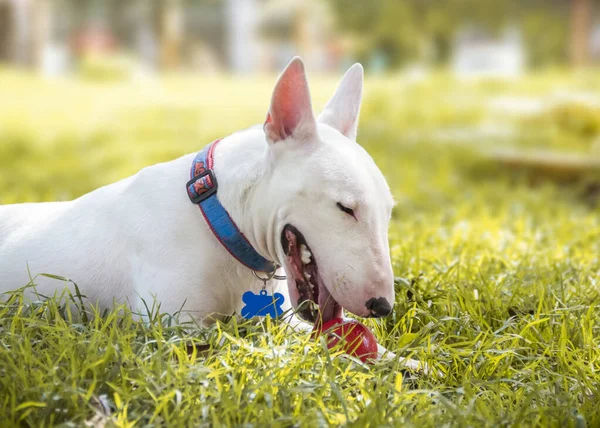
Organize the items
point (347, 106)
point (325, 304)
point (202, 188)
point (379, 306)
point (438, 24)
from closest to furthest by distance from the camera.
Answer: point (379, 306)
point (325, 304)
point (202, 188)
point (347, 106)
point (438, 24)

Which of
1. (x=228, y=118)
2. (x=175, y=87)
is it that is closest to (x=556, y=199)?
(x=228, y=118)

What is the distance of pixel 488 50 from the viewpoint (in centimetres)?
2047

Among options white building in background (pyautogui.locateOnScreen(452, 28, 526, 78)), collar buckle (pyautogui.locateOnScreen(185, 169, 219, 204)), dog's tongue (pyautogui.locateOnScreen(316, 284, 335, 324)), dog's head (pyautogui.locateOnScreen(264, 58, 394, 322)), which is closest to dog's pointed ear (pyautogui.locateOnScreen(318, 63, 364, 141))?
dog's head (pyautogui.locateOnScreen(264, 58, 394, 322))

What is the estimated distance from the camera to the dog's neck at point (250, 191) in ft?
7.50

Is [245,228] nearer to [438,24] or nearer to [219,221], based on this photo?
[219,221]

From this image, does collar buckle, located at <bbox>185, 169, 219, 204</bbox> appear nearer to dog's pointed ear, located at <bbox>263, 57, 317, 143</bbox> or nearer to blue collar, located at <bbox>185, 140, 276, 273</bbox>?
blue collar, located at <bbox>185, 140, 276, 273</bbox>

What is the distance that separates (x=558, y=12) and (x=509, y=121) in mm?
9667

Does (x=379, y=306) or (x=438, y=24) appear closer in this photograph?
(x=379, y=306)

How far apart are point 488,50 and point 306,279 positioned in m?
19.4

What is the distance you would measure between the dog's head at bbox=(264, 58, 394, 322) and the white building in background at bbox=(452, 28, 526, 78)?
18076 millimetres

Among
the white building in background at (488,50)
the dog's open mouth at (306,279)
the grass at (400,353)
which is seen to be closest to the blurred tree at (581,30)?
the white building in background at (488,50)

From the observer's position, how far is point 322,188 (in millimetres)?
2199

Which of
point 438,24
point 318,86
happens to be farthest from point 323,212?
point 438,24

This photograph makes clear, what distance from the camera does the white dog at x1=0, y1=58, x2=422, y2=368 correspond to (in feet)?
7.18
